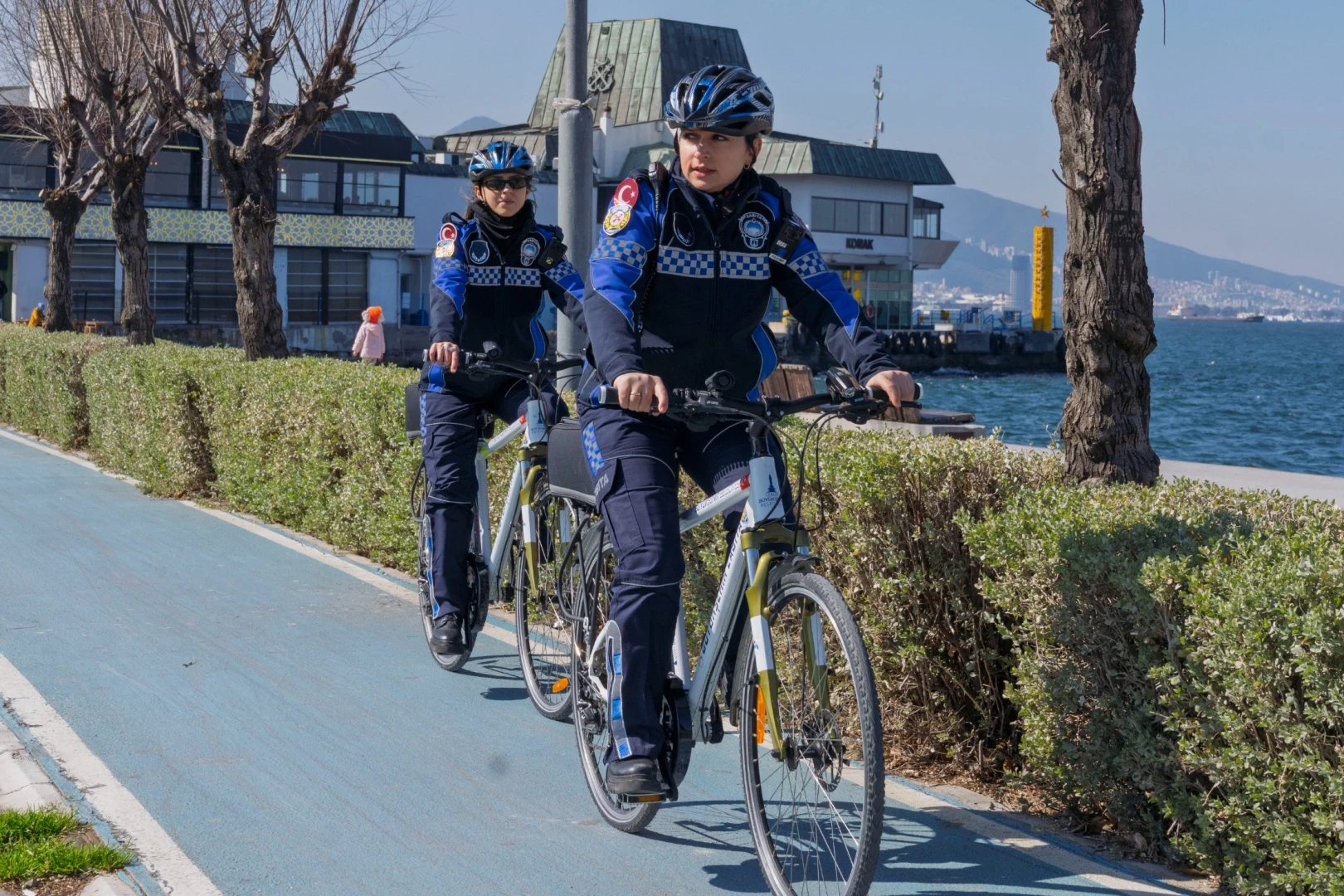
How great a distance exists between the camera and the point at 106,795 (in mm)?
5047

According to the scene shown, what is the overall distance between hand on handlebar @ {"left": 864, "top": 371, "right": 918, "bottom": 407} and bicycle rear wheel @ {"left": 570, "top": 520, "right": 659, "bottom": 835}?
4.17 ft

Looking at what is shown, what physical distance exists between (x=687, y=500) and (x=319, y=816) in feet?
7.15

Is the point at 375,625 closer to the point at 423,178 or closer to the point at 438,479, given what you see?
the point at 438,479

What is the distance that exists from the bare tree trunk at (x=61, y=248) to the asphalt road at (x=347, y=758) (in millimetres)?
18945

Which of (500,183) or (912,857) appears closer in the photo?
(912,857)

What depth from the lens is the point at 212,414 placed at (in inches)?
480

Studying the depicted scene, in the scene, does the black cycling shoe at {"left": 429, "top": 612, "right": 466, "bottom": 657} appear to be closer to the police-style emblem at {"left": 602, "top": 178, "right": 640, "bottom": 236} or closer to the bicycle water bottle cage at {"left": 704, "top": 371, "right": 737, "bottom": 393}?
the police-style emblem at {"left": 602, "top": 178, "right": 640, "bottom": 236}

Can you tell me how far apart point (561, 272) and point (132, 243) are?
1499 centimetres

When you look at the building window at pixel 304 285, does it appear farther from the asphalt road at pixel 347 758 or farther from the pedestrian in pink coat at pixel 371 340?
the asphalt road at pixel 347 758

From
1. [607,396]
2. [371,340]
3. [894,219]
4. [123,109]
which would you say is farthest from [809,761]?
[894,219]

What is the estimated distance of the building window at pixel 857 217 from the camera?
83500mm

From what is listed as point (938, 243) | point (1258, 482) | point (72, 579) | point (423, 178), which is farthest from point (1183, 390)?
point (72, 579)

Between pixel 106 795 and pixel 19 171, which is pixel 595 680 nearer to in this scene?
pixel 106 795

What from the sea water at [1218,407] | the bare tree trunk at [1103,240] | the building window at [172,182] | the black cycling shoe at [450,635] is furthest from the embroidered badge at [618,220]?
the building window at [172,182]
